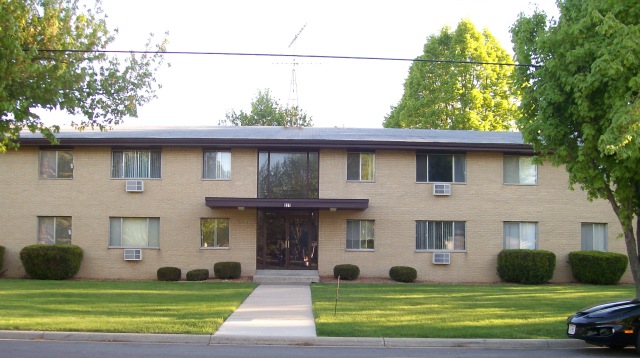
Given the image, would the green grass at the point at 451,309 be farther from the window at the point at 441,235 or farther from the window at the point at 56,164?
the window at the point at 56,164

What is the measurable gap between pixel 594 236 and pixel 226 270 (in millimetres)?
14968

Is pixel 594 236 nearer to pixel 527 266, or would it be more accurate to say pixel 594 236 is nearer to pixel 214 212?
pixel 527 266

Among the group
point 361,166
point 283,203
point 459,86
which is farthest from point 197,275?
point 459,86

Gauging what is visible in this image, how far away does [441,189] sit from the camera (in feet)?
90.6

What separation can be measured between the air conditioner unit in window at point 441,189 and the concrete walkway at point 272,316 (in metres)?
7.97

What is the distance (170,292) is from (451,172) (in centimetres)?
1264

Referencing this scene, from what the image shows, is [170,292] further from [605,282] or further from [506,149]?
[605,282]

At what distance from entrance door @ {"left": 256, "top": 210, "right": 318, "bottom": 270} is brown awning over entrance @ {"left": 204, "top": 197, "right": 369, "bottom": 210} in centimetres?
159

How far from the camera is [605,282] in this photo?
26797 millimetres

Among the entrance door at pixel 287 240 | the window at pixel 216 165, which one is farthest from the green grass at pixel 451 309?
the window at pixel 216 165

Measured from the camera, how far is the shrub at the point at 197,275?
84.9 ft

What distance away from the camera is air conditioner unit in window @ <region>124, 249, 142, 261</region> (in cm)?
2702

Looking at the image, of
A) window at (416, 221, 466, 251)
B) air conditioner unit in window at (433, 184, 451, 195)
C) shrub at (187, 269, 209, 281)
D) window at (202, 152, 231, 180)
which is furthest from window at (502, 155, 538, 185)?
shrub at (187, 269, 209, 281)

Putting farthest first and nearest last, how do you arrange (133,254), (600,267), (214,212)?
(214,212) < (133,254) < (600,267)
